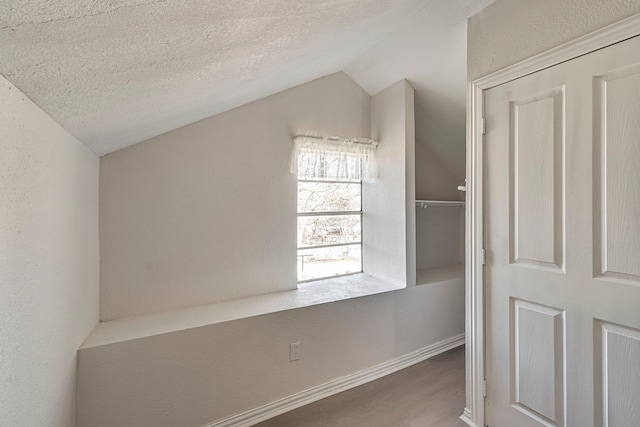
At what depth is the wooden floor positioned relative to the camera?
1703mm

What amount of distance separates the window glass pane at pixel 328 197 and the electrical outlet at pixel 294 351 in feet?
3.51

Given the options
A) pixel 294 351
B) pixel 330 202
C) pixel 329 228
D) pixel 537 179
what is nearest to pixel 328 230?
pixel 329 228

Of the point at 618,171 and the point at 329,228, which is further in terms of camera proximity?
the point at 329,228

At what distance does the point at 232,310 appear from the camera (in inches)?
71.7

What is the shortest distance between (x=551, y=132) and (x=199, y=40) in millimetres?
1542

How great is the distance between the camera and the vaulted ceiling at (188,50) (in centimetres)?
56

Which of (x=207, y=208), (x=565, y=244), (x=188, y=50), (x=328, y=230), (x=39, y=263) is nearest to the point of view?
(x=188, y=50)

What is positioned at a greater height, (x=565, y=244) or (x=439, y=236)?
(x=565, y=244)

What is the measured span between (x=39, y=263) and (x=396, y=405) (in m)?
2.02

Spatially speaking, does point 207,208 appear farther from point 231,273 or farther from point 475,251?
point 475,251

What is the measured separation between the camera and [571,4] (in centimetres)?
Result: 125

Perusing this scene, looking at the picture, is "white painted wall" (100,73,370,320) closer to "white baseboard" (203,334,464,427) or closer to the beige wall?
"white baseboard" (203,334,464,427)

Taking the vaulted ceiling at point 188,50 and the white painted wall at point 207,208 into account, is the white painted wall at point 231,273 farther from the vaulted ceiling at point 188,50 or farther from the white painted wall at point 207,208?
the vaulted ceiling at point 188,50

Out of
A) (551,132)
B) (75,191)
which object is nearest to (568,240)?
(551,132)
